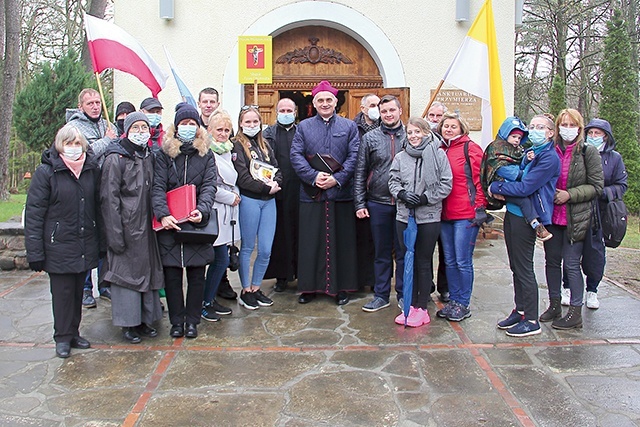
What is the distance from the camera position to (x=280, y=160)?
5.96 m

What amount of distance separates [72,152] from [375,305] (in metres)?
2.86

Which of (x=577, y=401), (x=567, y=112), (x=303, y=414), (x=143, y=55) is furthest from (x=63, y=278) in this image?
(x=567, y=112)

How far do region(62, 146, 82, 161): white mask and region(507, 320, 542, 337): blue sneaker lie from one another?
3543 millimetres

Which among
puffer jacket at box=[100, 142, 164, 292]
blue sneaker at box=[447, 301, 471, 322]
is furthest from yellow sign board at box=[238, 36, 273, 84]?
blue sneaker at box=[447, 301, 471, 322]

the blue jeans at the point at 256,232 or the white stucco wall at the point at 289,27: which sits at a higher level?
the white stucco wall at the point at 289,27

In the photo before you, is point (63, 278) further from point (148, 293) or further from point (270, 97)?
point (270, 97)

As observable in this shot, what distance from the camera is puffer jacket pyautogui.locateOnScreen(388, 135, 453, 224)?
16.3 feet

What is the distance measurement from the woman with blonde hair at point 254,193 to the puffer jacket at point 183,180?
611 millimetres

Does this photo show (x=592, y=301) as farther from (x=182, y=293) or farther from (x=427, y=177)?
(x=182, y=293)

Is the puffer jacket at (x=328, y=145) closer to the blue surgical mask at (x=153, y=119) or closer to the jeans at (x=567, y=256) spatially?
the blue surgical mask at (x=153, y=119)

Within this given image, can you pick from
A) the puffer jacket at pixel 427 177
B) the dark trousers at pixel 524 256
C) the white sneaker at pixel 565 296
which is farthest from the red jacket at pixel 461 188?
the white sneaker at pixel 565 296

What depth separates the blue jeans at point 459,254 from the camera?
5109mm

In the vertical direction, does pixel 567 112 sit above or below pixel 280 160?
above

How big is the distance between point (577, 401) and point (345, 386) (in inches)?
55.4
